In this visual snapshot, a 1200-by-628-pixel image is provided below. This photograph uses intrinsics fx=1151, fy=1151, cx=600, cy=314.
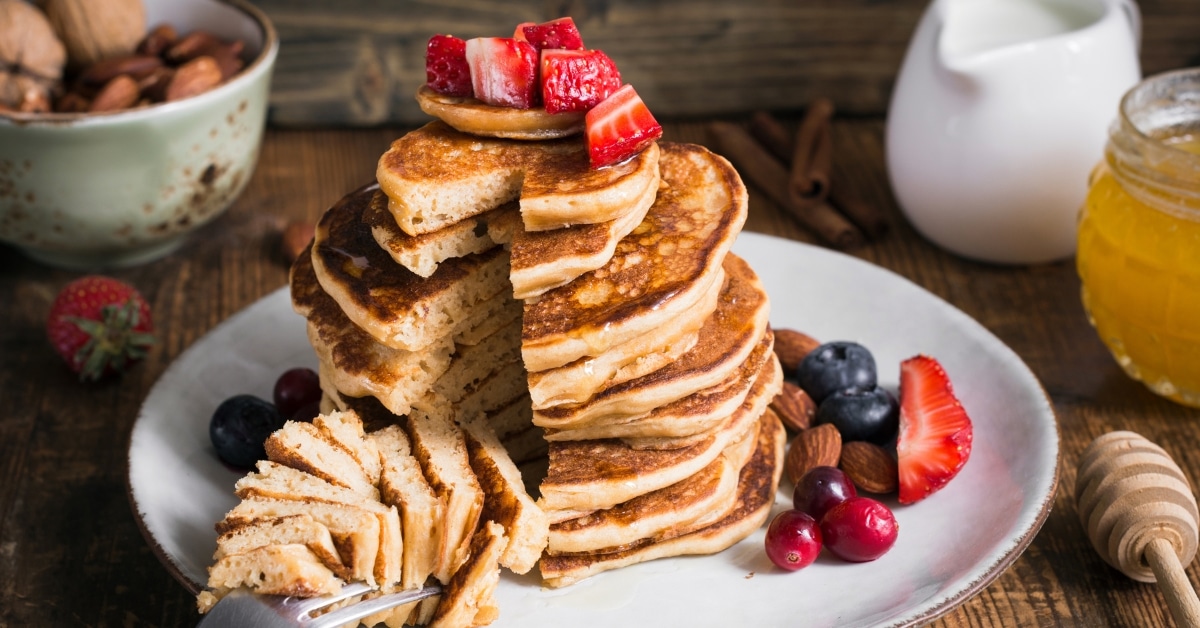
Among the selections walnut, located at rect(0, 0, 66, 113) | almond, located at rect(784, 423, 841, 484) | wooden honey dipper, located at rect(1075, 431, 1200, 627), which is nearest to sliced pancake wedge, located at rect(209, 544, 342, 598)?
almond, located at rect(784, 423, 841, 484)

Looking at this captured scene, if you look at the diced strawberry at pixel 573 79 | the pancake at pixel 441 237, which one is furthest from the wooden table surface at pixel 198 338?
the diced strawberry at pixel 573 79

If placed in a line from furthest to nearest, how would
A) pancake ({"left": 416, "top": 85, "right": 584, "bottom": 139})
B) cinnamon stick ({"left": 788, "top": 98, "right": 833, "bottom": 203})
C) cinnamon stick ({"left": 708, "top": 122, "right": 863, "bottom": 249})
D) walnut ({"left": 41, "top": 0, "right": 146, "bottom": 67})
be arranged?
cinnamon stick ({"left": 788, "top": 98, "right": 833, "bottom": 203}) → cinnamon stick ({"left": 708, "top": 122, "right": 863, "bottom": 249}) → walnut ({"left": 41, "top": 0, "right": 146, "bottom": 67}) → pancake ({"left": 416, "top": 85, "right": 584, "bottom": 139})

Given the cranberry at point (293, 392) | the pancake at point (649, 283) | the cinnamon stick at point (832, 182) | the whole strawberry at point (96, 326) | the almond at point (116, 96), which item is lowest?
the cinnamon stick at point (832, 182)

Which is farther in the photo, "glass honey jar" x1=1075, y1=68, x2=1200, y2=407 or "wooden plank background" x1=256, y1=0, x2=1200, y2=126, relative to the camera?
"wooden plank background" x1=256, y1=0, x2=1200, y2=126

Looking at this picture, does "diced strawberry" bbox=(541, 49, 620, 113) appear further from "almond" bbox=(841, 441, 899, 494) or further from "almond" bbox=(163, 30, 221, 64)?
"almond" bbox=(163, 30, 221, 64)

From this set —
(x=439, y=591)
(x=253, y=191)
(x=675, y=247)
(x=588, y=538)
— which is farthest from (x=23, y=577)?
(x=253, y=191)

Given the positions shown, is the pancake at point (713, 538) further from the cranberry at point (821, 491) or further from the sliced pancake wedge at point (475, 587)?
the sliced pancake wedge at point (475, 587)

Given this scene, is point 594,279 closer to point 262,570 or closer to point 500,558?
point 500,558
